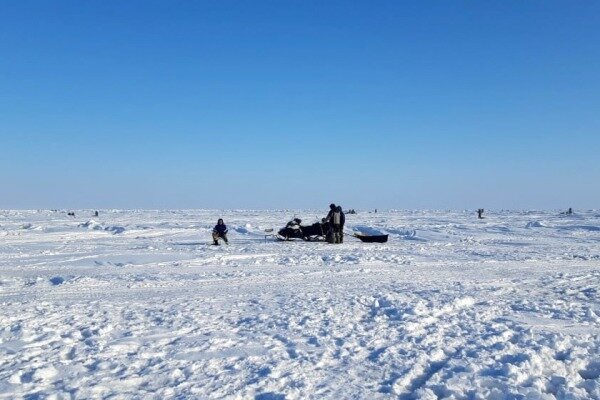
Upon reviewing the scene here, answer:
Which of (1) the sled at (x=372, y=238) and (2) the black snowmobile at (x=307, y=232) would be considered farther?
(1) the sled at (x=372, y=238)

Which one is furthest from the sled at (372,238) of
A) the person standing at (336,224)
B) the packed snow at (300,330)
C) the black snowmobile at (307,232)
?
the packed snow at (300,330)

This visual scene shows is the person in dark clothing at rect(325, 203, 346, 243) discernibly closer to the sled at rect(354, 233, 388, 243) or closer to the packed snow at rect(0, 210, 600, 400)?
the sled at rect(354, 233, 388, 243)

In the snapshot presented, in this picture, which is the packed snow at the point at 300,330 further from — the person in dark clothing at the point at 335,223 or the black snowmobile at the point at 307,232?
the black snowmobile at the point at 307,232

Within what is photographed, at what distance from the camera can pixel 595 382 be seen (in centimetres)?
512

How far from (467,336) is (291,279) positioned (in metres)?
5.43

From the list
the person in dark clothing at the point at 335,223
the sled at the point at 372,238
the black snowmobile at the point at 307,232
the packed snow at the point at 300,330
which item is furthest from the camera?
the sled at the point at 372,238

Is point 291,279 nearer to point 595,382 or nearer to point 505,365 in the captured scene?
point 505,365

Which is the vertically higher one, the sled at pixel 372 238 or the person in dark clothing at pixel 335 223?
the person in dark clothing at pixel 335 223

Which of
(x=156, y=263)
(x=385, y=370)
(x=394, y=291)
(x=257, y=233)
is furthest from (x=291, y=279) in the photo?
(x=257, y=233)

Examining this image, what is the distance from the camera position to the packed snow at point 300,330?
16.6ft

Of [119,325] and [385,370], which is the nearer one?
[385,370]

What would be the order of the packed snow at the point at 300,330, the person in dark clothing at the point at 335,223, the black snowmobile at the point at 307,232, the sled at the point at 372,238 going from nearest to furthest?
the packed snow at the point at 300,330 < the person in dark clothing at the point at 335,223 < the black snowmobile at the point at 307,232 < the sled at the point at 372,238

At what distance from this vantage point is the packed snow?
5.07 meters


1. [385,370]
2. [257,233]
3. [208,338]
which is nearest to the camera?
[385,370]
